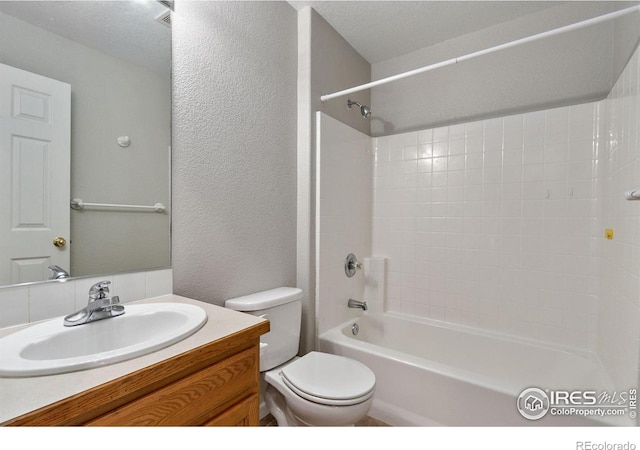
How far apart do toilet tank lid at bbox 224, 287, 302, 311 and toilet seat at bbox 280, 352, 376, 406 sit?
12.2 inches

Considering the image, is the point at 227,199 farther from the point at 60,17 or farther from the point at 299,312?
the point at 60,17

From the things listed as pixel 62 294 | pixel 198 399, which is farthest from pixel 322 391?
pixel 62 294

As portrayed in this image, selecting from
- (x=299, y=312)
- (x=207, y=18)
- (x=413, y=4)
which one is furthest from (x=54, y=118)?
(x=413, y=4)

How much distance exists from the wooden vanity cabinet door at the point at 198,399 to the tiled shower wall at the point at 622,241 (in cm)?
138

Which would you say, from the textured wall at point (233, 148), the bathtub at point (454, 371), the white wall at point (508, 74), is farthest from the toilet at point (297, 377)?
the white wall at point (508, 74)

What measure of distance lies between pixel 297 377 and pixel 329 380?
5.7 inches

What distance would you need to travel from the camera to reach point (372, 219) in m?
2.49

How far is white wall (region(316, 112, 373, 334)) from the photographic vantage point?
6.33ft

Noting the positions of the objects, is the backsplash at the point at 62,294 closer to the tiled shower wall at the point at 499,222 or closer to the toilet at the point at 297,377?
the toilet at the point at 297,377

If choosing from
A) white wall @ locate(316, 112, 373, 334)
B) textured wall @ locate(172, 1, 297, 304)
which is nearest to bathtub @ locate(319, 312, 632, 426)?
white wall @ locate(316, 112, 373, 334)

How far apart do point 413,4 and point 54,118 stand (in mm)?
1925

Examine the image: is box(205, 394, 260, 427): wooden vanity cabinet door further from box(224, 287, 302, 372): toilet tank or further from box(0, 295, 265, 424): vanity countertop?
box(224, 287, 302, 372): toilet tank

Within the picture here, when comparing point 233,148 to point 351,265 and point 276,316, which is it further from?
point 351,265

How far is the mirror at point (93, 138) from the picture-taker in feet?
3.01
